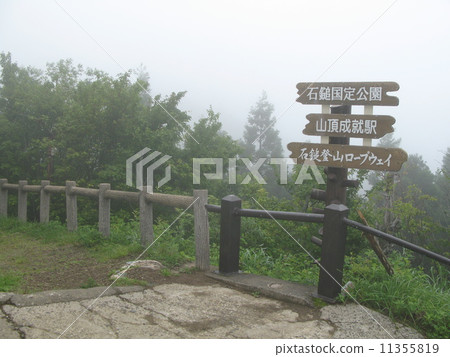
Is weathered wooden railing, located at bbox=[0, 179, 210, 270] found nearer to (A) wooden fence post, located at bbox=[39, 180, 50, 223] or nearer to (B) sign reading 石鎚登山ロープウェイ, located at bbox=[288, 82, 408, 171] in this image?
(A) wooden fence post, located at bbox=[39, 180, 50, 223]

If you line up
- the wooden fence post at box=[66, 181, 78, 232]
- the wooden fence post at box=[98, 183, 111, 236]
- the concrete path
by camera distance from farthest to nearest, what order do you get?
1. the wooden fence post at box=[66, 181, 78, 232]
2. the wooden fence post at box=[98, 183, 111, 236]
3. the concrete path

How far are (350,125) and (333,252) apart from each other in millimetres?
1428

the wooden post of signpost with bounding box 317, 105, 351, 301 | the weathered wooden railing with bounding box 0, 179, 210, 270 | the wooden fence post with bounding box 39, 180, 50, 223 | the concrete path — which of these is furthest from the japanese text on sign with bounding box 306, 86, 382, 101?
the wooden fence post with bounding box 39, 180, 50, 223

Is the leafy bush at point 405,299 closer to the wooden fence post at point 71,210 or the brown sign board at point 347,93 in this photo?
the brown sign board at point 347,93

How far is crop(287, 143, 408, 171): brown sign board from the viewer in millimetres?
3820

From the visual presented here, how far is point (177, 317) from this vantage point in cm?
302

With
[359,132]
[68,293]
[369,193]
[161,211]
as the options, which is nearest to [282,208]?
[369,193]

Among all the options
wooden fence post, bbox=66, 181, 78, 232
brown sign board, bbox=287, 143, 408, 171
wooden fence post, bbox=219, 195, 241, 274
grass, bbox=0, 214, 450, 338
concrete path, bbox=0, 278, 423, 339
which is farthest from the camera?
wooden fence post, bbox=66, 181, 78, 232

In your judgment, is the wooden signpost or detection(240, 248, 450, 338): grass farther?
the wooden signpost

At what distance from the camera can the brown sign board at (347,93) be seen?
4.02m

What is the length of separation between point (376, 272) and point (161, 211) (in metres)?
12.5

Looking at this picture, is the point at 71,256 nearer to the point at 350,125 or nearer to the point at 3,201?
the point at 350,125

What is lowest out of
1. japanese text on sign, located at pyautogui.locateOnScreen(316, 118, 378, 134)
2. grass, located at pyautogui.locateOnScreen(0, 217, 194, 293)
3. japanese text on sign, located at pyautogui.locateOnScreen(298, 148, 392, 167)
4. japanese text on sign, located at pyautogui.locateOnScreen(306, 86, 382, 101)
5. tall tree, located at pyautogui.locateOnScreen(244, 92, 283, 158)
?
grass, located at pyautogui.locateOnScreen(0, 217, 194, 293)

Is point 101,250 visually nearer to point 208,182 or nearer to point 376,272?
point 376,272
